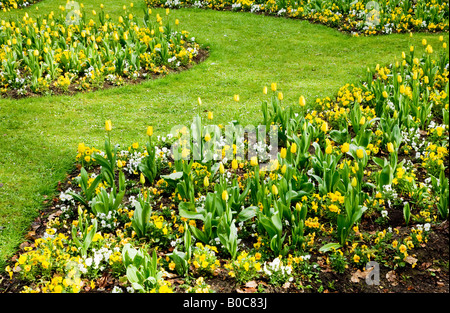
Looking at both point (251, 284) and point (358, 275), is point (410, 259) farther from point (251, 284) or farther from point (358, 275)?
point (251, 284)

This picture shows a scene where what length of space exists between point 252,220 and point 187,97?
3108 millimetres

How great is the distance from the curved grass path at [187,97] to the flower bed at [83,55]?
1.01ft

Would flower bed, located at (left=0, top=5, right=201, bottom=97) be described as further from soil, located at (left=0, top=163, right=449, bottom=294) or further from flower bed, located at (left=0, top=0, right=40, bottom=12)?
soil, located at (left=0, top=163, right=449, bottom=294)

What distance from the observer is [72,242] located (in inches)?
148

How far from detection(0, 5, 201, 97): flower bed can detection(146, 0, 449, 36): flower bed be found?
2.85m

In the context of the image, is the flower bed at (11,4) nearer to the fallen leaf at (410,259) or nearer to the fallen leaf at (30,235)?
the fallen leaf at (30,235)

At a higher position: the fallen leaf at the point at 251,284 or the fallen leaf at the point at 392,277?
the fallen leaf at the point at 392,277

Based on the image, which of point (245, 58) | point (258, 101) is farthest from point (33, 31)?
point (258, 101)

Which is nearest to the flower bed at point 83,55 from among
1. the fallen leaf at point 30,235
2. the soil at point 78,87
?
the soil at point 78,87

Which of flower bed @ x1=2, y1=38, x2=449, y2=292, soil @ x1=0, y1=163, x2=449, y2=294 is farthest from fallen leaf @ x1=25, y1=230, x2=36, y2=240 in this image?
soil @ x1=0, y1=163, x2=449, y2=294

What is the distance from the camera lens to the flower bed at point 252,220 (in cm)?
343
